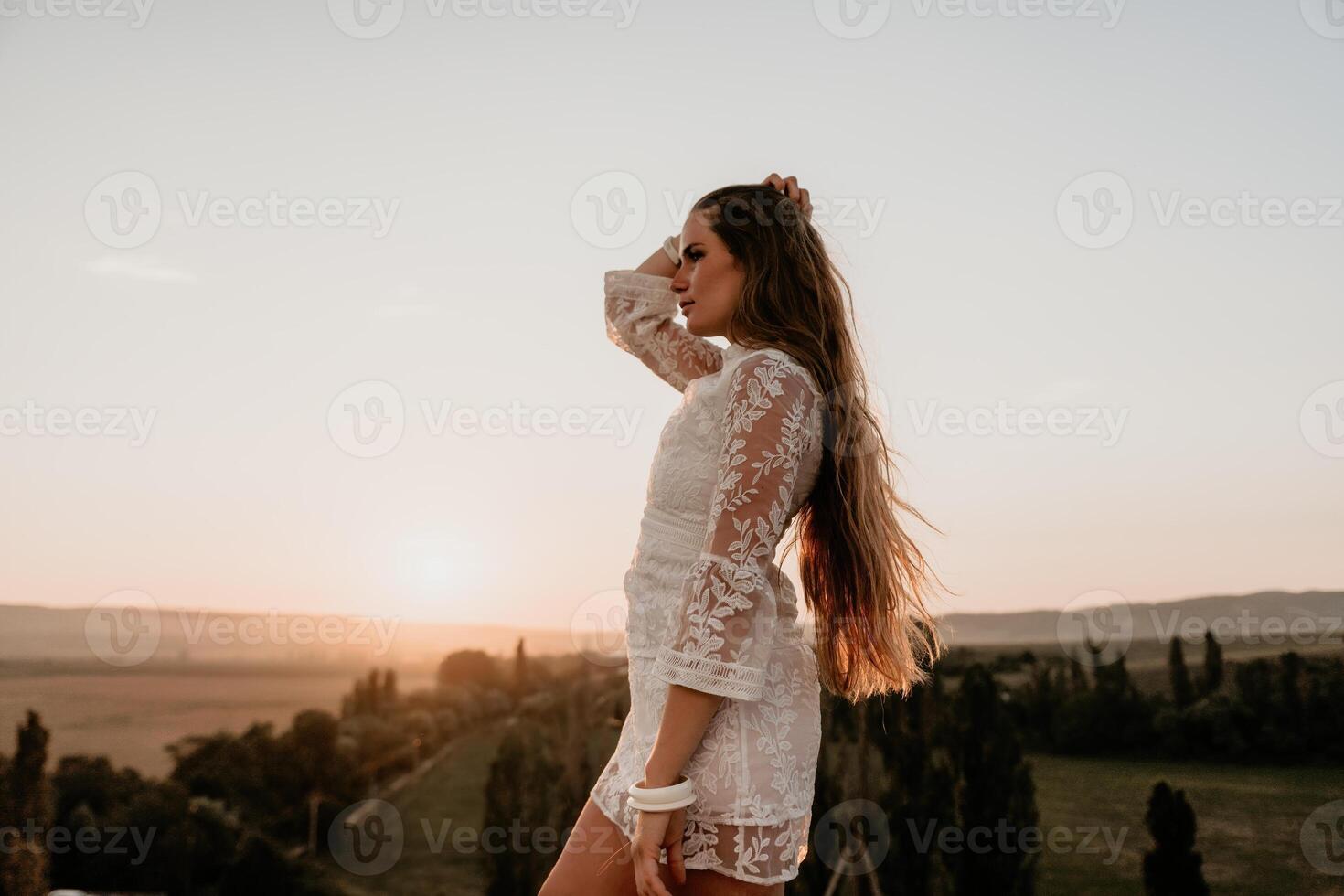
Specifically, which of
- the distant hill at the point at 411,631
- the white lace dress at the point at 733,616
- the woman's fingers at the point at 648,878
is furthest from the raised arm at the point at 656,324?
the distant hill at the point at 411,631

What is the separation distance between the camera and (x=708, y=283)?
1.57 m

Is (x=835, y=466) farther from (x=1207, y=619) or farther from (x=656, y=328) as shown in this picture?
(x=1207, y=619)

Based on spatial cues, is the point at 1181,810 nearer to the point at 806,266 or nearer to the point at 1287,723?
the point at 1287,723

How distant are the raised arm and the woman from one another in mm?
259

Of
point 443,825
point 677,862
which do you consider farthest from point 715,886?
point 443,825

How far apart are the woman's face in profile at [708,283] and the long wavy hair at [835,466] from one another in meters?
0.01

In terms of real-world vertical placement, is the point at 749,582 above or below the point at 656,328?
below

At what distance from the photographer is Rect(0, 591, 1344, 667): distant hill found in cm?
642

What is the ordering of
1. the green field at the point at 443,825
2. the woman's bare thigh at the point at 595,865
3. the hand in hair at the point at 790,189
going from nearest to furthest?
the woman's bare thigh at the point at 595,865 < the hand in hair at the point at 790,189 < the green field at the point at 443,825

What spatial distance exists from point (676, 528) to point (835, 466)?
0.84ft

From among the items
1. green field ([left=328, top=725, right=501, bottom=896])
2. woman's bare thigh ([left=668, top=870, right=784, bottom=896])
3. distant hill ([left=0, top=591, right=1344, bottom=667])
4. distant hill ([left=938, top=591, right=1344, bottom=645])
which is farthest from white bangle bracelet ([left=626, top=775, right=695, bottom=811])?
green field ([left=328, top=725, right=501, bottom=896])

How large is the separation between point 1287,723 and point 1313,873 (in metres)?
0.92

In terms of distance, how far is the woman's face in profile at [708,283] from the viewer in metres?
1.55

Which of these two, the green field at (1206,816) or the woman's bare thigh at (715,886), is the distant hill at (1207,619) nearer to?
the green field at (1206,816)
